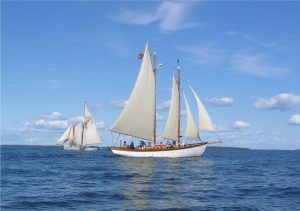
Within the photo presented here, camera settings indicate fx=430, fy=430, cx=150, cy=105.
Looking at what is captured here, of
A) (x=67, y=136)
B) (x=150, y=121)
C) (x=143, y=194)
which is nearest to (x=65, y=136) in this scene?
(x=67, y=136)

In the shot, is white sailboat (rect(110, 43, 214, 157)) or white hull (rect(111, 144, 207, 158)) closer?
white sailboat (rect(110, 43, 214, 157))

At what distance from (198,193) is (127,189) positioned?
5.30m

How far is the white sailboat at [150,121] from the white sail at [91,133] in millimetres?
65257

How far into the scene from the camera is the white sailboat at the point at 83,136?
147875 millimetres

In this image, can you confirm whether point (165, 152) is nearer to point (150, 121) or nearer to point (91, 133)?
point (150, 121)

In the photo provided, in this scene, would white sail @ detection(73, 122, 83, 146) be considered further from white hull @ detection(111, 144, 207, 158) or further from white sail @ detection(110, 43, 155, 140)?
white sail @ detection(110, 43, 155, 140)

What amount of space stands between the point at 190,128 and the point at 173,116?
13.4ft

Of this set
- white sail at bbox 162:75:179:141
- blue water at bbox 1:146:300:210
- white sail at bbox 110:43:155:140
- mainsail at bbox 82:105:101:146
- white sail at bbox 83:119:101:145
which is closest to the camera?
blue water at bbox 1:146:300:210

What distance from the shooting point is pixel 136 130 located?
254ft

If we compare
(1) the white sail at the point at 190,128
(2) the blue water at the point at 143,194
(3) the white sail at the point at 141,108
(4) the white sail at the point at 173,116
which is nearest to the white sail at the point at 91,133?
(4) the white sail at the point at 173,116

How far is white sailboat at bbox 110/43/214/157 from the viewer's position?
7519cm

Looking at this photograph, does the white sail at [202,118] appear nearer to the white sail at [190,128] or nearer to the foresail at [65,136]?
the white sail at [190,128]

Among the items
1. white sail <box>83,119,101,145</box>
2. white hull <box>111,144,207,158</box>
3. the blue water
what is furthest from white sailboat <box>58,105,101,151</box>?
the blue water

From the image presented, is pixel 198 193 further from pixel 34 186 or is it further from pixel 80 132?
pixel 80 132
